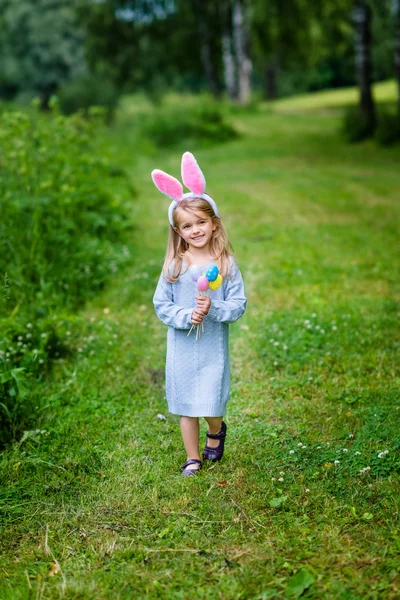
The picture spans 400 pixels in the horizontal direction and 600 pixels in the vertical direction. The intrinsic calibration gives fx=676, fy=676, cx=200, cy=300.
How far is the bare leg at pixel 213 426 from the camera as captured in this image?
3.90 meters

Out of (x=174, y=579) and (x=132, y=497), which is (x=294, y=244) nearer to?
(x=132, y=497)

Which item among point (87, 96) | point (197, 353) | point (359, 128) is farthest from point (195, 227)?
point (87, 96)

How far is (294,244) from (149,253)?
1.82m

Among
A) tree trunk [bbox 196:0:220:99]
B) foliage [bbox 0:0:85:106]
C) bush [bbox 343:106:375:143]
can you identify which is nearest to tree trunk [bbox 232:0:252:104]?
tree trunk [bbox 196:0:220:99]

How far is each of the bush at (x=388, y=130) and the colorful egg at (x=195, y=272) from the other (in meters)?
14.4

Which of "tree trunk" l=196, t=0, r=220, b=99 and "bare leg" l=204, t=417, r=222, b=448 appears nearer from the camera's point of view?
"bare leg" l=204, t=417, r=222, b=448

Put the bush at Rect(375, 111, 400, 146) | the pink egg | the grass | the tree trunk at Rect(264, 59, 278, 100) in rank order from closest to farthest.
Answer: the grass → the pink egg → the bush at Rect(375, 111, 400, 146) → the tree trunk at Rect(264, 59, 278, 100)

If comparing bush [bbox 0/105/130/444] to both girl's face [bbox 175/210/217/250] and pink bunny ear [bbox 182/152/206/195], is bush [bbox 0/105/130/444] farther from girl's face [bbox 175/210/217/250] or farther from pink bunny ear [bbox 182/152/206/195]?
pink bunny ear [bbox 182/152/206/195]

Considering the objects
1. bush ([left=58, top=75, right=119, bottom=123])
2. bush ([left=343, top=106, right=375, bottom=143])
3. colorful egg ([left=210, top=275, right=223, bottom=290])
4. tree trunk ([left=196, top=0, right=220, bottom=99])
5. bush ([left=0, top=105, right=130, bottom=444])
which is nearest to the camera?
colorful egg ([left=210, top=275, right=223, bottom=290])

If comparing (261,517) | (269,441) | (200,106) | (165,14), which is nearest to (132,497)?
(261,517)

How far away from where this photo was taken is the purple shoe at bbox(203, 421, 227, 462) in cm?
396

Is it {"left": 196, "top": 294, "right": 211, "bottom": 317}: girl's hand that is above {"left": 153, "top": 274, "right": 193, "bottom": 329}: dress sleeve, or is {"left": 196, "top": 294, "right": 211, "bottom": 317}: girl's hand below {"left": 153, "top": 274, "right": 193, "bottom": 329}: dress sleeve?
above

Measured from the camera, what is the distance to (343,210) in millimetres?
10430

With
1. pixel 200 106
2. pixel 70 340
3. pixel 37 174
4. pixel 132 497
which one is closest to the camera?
pixel 132 497
